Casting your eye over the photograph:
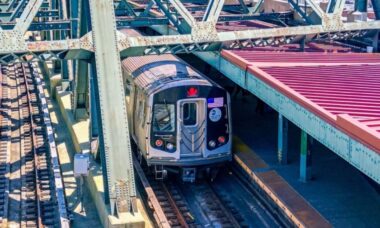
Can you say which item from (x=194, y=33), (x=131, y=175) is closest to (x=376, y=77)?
(x=194, y=33)

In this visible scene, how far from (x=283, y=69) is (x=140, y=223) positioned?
15.9 feet

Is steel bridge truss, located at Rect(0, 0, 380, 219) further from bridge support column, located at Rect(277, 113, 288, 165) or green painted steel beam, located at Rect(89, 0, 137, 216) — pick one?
bridge support column, located at Rect(277, 113, 288, 165)

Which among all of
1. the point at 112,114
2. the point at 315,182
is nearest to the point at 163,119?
the point at 112,114

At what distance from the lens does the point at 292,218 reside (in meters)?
12.4

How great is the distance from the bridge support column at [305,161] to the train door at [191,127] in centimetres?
216

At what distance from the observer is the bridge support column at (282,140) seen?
14.9m

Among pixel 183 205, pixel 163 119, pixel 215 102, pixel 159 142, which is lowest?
pixel 183 205

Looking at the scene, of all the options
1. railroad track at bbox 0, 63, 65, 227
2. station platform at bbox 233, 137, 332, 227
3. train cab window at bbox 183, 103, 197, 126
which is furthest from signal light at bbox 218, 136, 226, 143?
railroad track at bbox 0, 63, 65, 227

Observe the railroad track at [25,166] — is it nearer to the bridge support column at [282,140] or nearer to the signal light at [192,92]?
the signal light at [192,92]

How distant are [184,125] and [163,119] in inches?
18.6

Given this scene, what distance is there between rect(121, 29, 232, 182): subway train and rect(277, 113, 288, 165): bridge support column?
3.74 ft

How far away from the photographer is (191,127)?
14594 mm

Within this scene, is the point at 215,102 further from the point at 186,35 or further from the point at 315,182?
the point at 315,182

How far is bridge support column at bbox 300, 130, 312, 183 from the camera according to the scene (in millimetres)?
13766
